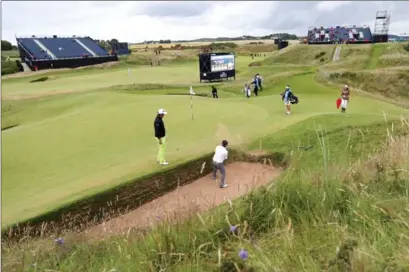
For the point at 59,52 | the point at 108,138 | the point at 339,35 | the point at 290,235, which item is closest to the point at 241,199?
the point at 290,235

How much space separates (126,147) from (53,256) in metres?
10.2

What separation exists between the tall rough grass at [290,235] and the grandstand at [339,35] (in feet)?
273

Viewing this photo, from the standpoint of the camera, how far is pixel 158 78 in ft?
170

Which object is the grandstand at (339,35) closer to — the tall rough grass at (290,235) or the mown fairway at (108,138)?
the mown fairway at (108,138)

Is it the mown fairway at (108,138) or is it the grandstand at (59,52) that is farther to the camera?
the grandstand at (59,52)

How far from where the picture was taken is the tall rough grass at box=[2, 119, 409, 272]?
299 centimetres

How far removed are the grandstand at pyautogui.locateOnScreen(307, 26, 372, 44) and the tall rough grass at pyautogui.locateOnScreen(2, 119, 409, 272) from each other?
83257mm

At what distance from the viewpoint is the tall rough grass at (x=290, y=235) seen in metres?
2.99

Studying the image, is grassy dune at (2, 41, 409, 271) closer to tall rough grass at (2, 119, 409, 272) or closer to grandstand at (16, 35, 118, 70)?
tall rough grass at (2, 119, 409, 272)

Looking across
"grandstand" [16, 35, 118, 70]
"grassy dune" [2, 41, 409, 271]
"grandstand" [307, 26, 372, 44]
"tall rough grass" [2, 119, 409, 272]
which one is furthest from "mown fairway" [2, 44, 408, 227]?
"grandstand" [307, 26, 372, 44]

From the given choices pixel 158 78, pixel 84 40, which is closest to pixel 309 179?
pixel 158 78

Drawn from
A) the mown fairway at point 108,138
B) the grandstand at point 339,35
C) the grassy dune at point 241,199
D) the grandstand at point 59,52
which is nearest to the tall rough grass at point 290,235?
the grassy dune at point 241,199

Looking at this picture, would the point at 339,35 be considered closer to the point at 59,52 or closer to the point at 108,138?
the point at 59,52

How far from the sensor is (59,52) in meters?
72.5
